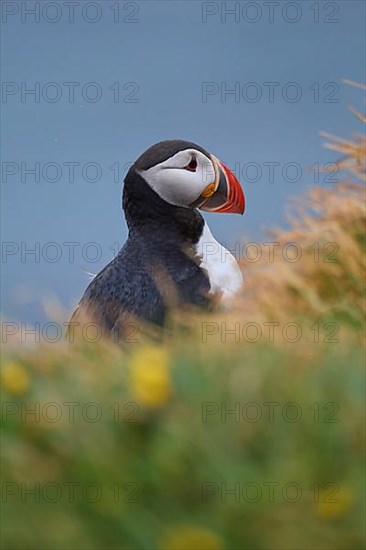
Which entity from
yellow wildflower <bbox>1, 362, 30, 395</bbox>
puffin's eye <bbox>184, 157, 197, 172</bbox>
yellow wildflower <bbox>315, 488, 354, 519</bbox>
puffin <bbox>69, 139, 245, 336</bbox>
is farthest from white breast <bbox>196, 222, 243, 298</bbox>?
yellow wildflower <bbox>315, 488, 354, 519</bbox>

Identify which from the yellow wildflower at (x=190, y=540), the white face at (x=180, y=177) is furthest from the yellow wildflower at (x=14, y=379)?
the white face at (x=180, y=177)

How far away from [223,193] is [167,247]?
2.31ft

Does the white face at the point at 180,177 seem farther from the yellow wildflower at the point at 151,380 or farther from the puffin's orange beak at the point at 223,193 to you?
the yellow wildflower at the point at 151,380

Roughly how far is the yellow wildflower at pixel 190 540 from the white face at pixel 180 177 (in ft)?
11.0

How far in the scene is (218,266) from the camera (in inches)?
178

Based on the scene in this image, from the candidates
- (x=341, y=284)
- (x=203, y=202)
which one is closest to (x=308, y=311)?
(x=341, y=284)

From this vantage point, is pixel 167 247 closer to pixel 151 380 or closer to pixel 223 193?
pixel 223 193

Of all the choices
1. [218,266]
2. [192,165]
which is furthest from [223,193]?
[218,266]

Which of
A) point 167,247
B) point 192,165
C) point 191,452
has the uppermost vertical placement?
point 192,165

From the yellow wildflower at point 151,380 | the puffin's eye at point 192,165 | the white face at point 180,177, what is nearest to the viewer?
the yellow wildflower at point 151,380

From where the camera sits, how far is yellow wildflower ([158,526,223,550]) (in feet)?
5.46

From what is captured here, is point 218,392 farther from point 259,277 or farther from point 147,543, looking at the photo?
point 259,277

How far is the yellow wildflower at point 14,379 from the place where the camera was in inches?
80.1

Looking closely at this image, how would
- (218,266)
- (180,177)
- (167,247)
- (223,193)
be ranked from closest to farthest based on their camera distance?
(218,266) < (167,247) < (180,177) < (223,193)
